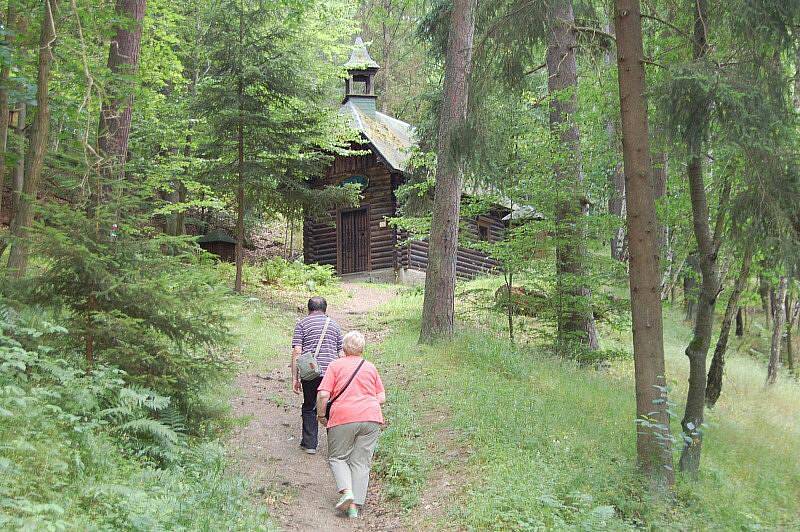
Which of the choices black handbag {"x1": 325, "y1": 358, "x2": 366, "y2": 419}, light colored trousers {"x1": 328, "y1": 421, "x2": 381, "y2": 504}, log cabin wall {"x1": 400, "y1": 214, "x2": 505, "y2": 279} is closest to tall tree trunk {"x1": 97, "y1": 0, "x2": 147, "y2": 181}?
black handbag {"x1": 325, "y1": 358, "x2": 366, "y2": 419}

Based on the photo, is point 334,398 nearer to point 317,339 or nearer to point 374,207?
point 317,339

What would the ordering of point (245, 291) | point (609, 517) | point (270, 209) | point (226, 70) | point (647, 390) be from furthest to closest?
1. point (270, 209)
2. point (245, 291)
3. point (226, 70)
4. point (647, 390)
5. point (609, 517)

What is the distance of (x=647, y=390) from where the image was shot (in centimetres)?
753

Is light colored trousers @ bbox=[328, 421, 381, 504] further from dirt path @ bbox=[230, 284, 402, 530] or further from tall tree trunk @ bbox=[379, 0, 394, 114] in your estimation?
tall tree trunk @ bbox=[379, 0, 394, 114]

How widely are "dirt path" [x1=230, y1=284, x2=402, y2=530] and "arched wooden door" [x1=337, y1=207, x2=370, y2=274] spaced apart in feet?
54.3

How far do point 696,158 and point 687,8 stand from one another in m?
1.84

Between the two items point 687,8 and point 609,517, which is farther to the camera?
point 687,8

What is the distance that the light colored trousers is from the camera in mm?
6953

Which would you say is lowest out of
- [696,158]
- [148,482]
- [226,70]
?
[148,482]

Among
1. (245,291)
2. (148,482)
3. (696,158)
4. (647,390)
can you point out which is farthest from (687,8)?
(245,291)

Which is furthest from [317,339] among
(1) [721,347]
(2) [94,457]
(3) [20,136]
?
(3) [20,136]

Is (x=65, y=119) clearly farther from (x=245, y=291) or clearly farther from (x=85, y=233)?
(x=85, y=233)

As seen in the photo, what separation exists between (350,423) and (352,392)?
288mm

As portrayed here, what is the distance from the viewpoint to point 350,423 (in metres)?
6.97
